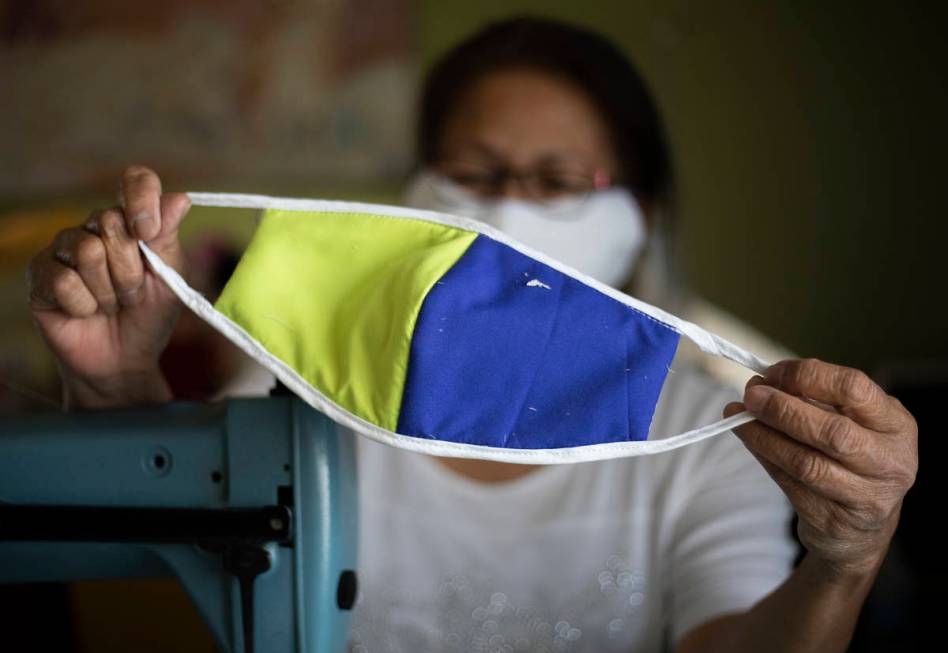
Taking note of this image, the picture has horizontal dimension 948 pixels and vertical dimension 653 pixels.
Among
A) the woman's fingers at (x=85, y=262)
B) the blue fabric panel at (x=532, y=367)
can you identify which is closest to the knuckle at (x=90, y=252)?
the woman's fingers at (x=85, y=262)

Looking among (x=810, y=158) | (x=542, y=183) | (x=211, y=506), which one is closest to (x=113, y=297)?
(x=211, y=506)

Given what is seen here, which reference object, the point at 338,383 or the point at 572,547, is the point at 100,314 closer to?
the point at 338,383

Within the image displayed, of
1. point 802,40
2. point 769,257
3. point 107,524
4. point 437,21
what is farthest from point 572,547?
point 437,21

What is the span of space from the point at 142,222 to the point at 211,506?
236 millimetres

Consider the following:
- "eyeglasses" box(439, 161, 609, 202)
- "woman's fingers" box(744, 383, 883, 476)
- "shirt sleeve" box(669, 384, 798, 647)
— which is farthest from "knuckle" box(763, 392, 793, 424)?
"eyeglasses" box(439, 161, 609, 202)

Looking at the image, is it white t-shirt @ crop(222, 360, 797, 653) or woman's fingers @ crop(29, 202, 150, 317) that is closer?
woman's fingers @ crop(29, 202, 150, 317)

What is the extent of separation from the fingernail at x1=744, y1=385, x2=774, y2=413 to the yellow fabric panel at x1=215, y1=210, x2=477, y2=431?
9.2 inches

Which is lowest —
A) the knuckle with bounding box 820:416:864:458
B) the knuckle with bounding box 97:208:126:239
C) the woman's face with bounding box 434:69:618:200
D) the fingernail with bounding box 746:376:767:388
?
the knuckle with bounding box 820:416:864:458

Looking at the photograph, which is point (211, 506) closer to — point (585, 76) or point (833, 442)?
point (833, 442)

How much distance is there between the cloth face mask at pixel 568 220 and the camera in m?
1.10

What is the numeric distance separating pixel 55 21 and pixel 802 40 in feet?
7.78

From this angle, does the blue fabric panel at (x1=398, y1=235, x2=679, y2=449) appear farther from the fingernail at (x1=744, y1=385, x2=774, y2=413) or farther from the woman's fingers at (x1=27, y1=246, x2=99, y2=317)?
the woman's fingers at (x1=27, y1=246, x2=99, y2=317)

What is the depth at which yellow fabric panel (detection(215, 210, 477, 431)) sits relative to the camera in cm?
61

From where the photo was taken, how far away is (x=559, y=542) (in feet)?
3.42
